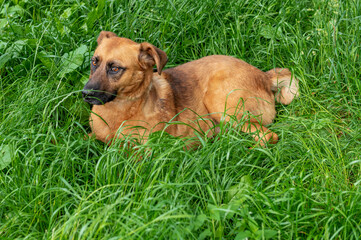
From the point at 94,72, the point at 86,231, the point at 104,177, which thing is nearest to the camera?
the point at 86,231

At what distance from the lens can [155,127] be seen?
14.7 feet

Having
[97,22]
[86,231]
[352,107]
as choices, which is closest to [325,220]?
[86,231]

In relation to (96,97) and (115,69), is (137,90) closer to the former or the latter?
(115,69)

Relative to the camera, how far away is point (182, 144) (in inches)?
148

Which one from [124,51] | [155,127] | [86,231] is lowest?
[155,127]

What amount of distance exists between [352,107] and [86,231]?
2801mm

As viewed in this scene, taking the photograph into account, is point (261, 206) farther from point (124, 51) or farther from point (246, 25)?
point (246, 25)

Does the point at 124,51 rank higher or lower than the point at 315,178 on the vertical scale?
higher

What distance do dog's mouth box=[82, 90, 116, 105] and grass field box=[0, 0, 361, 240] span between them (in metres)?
0.21

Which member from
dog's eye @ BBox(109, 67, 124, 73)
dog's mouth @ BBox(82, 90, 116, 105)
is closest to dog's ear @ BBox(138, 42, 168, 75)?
dog's eye @ BBox(109, 67, 124, 73)

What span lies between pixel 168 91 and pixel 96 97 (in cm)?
83

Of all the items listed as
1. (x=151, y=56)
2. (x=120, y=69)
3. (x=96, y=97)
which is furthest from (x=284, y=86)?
(x=96, y=97)

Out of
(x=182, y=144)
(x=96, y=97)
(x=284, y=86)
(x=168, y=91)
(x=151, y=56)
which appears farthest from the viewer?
(x=284, y=86)

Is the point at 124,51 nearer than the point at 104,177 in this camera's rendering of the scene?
No
